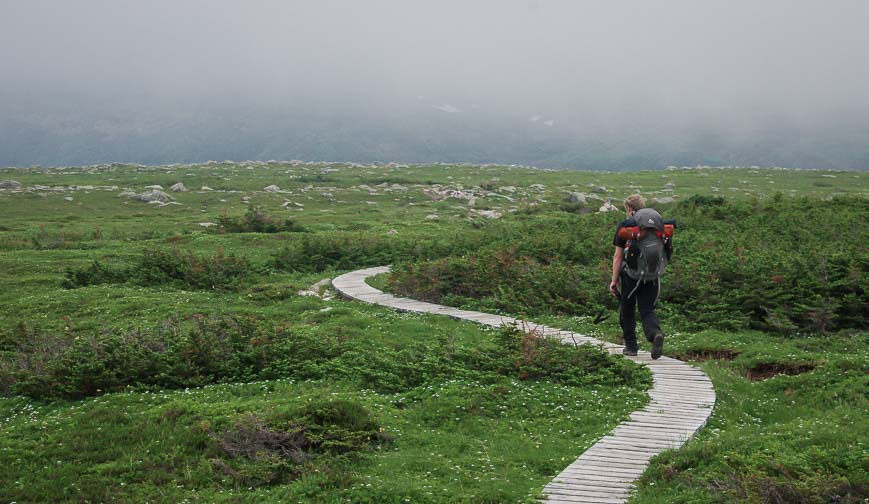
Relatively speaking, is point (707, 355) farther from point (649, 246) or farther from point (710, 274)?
point (710, 274)

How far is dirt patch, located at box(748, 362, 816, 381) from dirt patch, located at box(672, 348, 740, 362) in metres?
0.85

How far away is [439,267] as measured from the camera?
2550 cm

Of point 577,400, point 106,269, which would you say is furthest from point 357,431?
point 106,269

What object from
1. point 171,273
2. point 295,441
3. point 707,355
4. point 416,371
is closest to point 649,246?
point 707,355

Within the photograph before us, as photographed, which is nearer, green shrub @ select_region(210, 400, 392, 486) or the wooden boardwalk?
the wooden boardwalk

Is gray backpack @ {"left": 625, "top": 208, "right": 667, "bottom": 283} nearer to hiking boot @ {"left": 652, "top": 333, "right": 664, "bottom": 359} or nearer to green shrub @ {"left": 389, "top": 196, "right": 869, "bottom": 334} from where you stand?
hiking boot @ {"left": 652, "top": 333, "right": 664, "bottom": 359}

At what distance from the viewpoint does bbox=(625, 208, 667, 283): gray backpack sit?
15.6m

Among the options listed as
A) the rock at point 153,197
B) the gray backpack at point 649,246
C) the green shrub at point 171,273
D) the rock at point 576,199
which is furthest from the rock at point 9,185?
the gray backpack at point 649,246

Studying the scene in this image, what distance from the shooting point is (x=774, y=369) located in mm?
15852

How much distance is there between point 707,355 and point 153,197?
2037 inches

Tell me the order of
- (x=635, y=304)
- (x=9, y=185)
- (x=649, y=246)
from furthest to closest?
(x=9, y=185), (x=635, y=304), (x=649, y=246)

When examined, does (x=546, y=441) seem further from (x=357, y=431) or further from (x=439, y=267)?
(x=439, y=267)

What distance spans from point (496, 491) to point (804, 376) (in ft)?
24.7

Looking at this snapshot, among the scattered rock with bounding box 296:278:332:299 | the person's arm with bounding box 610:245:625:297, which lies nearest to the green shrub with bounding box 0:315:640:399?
the person's arm with bounding box 610:245:625:297
